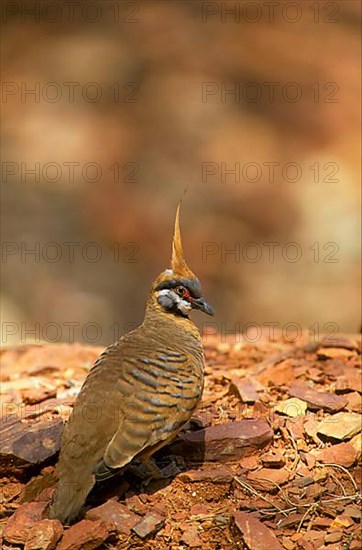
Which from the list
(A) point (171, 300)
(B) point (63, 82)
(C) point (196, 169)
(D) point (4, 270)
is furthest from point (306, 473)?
(B) point (63, 82)

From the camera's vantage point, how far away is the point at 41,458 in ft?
13.9

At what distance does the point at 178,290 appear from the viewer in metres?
4.69

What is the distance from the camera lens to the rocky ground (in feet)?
12.3

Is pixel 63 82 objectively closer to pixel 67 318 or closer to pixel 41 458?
pixel 67 318

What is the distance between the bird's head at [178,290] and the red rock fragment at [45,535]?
1.42 metres

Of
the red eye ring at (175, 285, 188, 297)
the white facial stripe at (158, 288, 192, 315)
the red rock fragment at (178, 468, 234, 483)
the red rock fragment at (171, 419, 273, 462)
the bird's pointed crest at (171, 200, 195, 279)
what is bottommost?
the red rock fragment at (178, 468, 234, 483)

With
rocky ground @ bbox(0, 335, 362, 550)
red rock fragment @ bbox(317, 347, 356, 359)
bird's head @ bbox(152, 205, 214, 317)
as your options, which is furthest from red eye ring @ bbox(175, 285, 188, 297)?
red rock fragment @ bbox(317, 347, 356, 359)

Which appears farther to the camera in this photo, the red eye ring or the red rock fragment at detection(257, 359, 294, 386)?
the red rock fragment at detection(257, 359, 294, 386)

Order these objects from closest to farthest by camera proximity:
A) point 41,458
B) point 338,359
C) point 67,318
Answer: point 41,458 → point 338,359 → point 67,318

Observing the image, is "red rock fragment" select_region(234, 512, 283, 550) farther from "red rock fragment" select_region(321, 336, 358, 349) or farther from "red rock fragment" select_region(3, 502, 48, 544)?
"red rock fragment" select_region(321, 336, 358, 349)

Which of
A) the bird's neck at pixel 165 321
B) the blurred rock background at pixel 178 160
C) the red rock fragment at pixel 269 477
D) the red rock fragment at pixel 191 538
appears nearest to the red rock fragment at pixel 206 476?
the red rock fragment at pixel 269 477

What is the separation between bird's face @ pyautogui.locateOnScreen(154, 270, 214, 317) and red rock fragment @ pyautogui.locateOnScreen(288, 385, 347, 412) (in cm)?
76

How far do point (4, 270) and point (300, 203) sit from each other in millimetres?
4096

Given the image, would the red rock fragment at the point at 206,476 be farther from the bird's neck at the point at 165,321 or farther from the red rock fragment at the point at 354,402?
the red rock fragment at the point at 354,402
